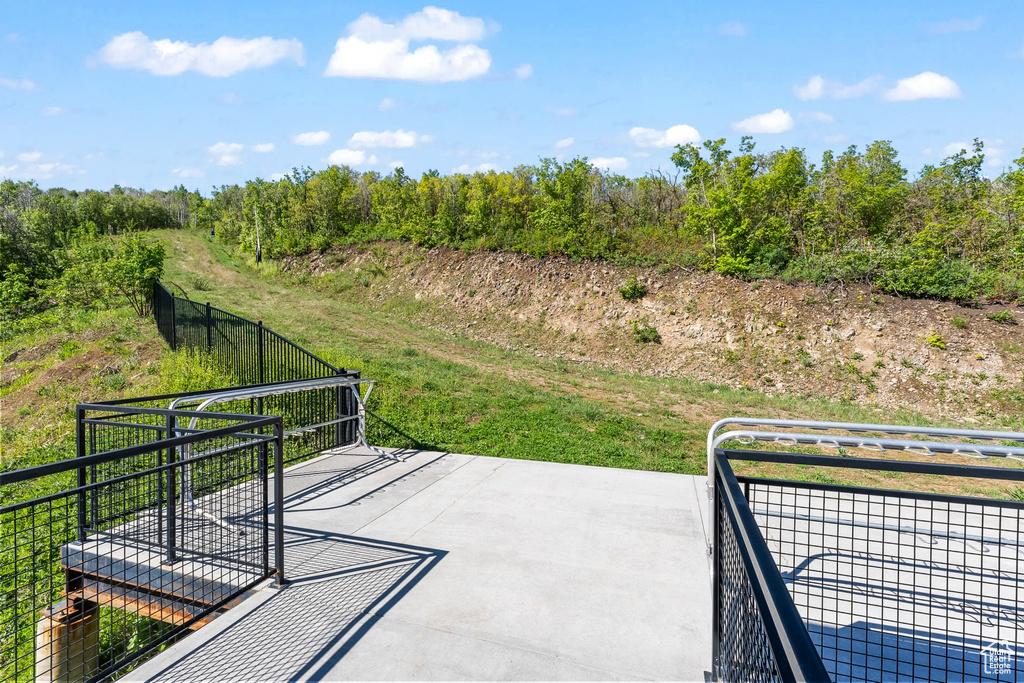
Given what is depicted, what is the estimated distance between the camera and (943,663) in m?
3.19

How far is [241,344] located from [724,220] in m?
16.2

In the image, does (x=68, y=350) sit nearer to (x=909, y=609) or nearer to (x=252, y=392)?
(x=252, y=392)

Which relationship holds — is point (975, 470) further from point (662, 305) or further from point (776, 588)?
point (662, 305)

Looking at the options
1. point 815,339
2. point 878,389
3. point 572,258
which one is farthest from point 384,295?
point 878,389

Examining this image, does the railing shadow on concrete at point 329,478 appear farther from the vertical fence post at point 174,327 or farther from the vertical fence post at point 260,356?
the vertical fence post at point 174,327

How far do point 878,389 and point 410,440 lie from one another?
13.0m

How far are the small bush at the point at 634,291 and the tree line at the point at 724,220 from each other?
1.16 metres

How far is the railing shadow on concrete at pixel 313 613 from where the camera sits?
3061 mm

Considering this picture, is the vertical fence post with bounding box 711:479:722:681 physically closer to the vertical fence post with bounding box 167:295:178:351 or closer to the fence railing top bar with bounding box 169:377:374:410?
the fence railing top bar with bounding box 169:377:374:410

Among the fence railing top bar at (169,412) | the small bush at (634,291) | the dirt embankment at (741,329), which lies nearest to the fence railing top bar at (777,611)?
the fence railing top bar at (169,412)

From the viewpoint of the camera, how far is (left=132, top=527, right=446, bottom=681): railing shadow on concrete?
3.06 metres

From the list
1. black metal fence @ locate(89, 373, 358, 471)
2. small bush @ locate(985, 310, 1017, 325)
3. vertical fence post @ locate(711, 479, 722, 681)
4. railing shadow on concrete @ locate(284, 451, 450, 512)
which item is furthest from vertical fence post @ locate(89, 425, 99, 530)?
small bush @ locate(985, 310, 1017, 325)

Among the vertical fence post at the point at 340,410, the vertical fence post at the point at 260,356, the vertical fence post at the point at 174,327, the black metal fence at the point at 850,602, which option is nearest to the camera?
the black metal fence at the point at 850,602

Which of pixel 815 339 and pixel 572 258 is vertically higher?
pixel 572 258
